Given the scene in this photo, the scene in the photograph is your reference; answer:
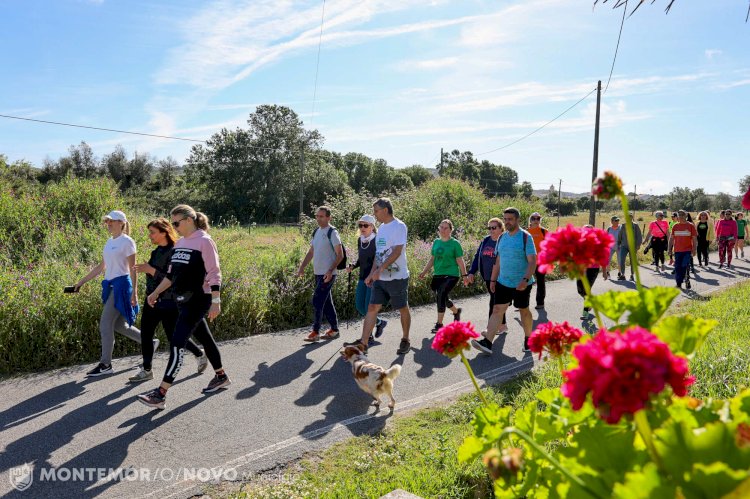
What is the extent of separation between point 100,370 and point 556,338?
Result: 18.7 feet

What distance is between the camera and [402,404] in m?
5.38

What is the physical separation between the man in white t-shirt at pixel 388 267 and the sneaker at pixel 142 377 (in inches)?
101

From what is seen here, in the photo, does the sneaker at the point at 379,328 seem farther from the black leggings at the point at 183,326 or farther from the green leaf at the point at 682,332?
the green leaf at the point at 682,332

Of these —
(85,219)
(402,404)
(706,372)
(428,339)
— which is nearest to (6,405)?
(402,404)

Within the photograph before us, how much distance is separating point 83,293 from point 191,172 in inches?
2052

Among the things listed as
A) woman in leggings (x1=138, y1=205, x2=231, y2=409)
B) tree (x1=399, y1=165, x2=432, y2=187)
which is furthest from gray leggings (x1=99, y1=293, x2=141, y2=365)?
tree (x1=399, y1=165, x2=432, y2=187)

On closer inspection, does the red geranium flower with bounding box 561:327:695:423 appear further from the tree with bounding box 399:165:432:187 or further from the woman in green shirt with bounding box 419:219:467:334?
the tree with bounding box 399:165:432:187

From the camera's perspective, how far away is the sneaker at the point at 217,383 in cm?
562

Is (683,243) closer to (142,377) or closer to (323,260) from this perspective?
(323,260)

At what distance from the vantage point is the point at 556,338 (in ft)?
7.47

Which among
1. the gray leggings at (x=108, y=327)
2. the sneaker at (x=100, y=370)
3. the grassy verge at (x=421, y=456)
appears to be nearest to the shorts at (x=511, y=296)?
the grassy verge at (x=421, y=456)

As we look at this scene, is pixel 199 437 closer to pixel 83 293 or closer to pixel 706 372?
pixel 83 293

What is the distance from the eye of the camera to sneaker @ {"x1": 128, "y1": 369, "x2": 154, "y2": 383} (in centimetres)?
583

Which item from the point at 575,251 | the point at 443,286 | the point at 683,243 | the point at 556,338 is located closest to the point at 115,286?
the point at 443,286
